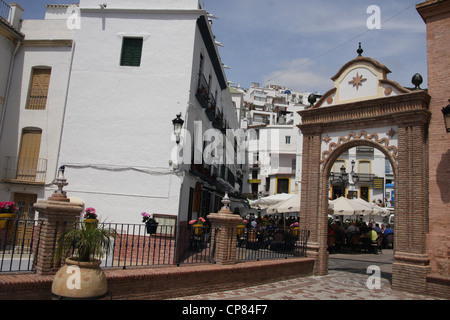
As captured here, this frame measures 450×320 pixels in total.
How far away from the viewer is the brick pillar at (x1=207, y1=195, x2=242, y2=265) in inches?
346

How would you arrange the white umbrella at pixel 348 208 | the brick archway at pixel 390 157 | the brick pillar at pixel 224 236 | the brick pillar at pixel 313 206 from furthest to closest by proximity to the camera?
the white umbrella at pixel 348 208
the brick pillar at pixel 313 206
the brick archway at pixel 390 157
the brick pillar at pixel 224 236

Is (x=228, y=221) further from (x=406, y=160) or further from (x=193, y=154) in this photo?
(x=193, y=154)

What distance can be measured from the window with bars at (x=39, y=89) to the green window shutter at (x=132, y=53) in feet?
10.3

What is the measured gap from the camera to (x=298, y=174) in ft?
118

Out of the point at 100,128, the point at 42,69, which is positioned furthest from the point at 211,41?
the point at 42,69

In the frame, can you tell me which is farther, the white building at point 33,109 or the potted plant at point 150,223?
the white building at point 33,109

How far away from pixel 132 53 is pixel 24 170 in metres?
6.00

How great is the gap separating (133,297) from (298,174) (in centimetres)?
3042

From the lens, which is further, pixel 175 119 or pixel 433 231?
pixel 175 119

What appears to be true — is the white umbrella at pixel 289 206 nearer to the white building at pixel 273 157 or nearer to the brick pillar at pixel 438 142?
the brick pillar at pixel 438 142

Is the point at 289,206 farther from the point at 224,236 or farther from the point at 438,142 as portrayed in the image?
the point at 224,236

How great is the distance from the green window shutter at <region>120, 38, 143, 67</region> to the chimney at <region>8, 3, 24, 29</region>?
4.90m

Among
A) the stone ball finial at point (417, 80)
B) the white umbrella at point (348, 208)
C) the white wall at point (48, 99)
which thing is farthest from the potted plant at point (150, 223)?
the white umbrella at point (348, 208)

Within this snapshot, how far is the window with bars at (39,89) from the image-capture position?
14.4 metres
